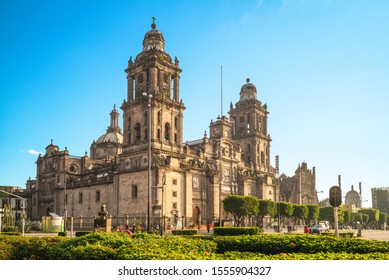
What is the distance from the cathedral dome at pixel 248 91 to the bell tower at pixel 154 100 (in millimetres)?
27941

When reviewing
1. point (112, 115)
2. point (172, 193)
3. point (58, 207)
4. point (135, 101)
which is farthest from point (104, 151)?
point (172, 193)

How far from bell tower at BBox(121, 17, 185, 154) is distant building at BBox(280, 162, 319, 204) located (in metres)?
49.1

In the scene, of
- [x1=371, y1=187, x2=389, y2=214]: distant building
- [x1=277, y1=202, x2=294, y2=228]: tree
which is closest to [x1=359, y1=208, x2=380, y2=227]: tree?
[x1=371, y1=187, x2=389, y2=214]: distant building

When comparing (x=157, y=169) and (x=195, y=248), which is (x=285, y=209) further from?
(x=195, y=248)

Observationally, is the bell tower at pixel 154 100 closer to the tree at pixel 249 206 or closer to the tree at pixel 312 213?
the tree at pixel 249 206

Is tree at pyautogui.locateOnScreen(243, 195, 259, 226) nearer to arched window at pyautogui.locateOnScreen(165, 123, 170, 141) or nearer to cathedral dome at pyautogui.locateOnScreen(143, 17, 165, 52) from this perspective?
arched window at pyautogui.locateOnScreen(165, 123, 170, 141)

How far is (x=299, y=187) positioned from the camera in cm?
10500

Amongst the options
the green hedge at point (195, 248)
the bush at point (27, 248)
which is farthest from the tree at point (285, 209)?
the bush at point (27, 248)

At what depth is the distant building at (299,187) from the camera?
4139 inches

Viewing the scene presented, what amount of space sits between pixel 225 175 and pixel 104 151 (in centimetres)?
3090

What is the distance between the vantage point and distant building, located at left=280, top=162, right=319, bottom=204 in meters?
105

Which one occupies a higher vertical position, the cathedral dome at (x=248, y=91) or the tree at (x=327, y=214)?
the cathedral dome at (x=248, y=91)

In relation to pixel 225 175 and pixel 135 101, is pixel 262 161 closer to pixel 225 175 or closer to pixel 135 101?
pixel 225 175

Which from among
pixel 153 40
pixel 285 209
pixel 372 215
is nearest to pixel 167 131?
pixel 153 40
